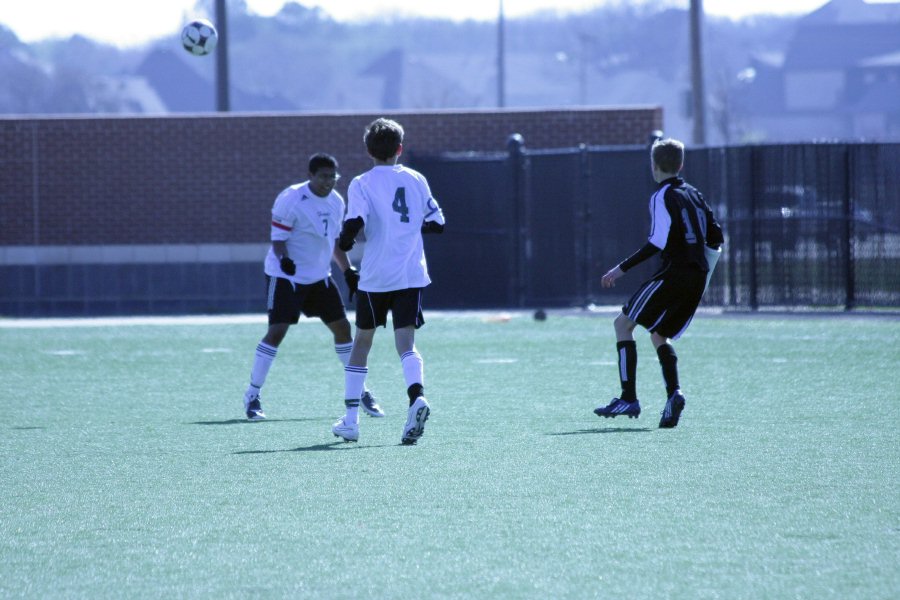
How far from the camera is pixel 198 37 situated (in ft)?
68.5

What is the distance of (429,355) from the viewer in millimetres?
15156

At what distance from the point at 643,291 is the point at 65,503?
13.0ft

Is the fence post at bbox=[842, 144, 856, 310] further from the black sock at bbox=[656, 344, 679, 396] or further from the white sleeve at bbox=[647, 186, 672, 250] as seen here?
the white sleeve at bbox=[647, 186, 672, 250]

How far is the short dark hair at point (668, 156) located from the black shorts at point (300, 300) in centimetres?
259

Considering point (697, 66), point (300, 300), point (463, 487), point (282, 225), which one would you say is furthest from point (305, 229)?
point (697, 66)

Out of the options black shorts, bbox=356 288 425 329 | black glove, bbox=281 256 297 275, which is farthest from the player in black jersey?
black glove, bbox=281 256 297 275

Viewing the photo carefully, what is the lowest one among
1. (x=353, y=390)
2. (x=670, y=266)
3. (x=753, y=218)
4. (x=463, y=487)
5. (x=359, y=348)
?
(x=463, y=487)

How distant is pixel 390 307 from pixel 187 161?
47.2 ft

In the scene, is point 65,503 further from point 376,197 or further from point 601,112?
point 601,112

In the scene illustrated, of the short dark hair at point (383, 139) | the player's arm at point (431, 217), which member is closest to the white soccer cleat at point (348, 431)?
the player's arm at point (431, 217)

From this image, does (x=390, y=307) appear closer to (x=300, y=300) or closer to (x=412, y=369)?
(x=412, y=369)

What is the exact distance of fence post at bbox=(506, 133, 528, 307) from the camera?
21.5m

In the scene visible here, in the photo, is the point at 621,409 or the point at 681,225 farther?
the point at 621,409

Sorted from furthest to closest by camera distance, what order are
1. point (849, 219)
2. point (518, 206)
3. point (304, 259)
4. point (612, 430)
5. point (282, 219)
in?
point (518, 206), point (849, 219), point (304, 259), point (282, 219), point (612, 430)
